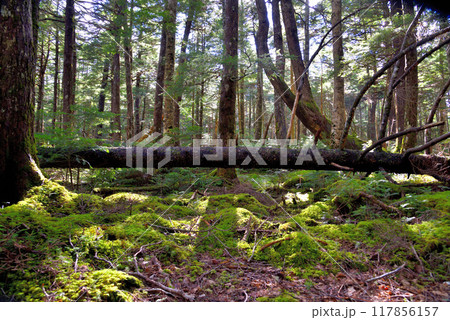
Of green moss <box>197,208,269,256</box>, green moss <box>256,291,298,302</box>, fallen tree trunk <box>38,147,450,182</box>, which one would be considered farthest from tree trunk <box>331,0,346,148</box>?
green moss <box>256,291,298,302</box>

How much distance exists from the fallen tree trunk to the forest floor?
1.89 metres

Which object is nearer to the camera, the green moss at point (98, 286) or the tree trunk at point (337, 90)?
the green moss at point (98, 286)

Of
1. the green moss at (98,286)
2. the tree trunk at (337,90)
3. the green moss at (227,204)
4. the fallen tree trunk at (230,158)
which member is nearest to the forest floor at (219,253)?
the green moss at (98,286)

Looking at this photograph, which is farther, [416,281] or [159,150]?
[159,150]

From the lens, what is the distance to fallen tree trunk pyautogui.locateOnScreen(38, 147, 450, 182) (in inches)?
243

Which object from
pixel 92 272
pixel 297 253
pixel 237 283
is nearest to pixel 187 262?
pixel 237 283

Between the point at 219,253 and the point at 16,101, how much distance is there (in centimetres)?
367

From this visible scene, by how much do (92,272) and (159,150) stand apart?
5040 mm

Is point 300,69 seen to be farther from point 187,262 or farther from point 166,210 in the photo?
point 187,262

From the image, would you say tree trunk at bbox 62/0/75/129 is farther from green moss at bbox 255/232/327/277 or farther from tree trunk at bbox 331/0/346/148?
tree trunk at bbox 331/0/346/148

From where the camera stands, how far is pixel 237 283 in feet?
8.02

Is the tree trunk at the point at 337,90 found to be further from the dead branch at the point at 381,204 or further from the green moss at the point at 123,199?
the green moss at the point at 123,199

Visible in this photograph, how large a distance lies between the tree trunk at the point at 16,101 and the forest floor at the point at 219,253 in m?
0.28

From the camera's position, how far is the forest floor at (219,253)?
2.08 m
